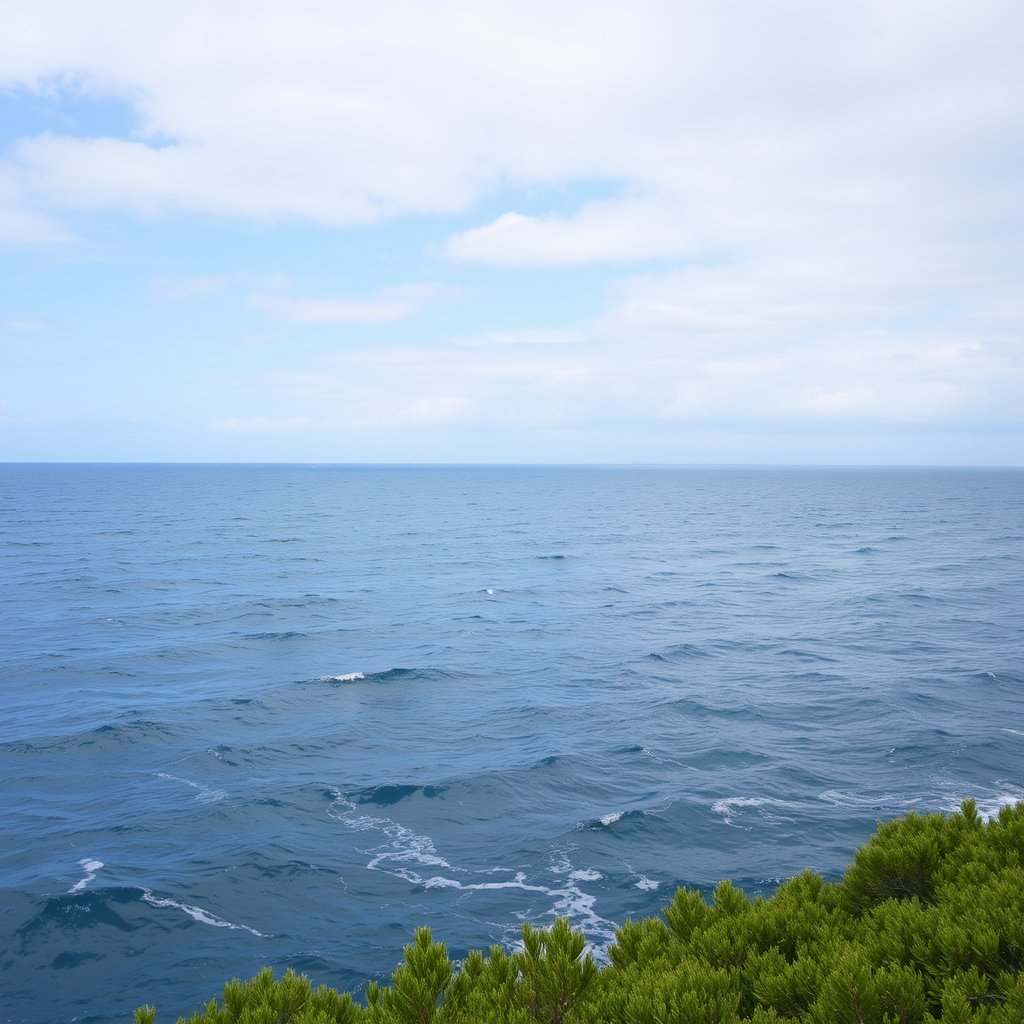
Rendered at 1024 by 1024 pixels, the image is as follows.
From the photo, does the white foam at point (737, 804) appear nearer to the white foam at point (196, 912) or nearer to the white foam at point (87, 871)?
the white foam at point (196, 912)

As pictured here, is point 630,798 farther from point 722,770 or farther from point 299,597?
point 299,597

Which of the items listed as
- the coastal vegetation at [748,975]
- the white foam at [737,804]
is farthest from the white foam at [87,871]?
the white foam at [737,804]

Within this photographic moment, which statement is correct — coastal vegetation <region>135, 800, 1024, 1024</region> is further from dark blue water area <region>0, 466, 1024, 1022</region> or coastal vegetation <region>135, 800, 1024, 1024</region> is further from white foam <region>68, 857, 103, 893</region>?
white foam <region>68, 857, 103, 893</region>

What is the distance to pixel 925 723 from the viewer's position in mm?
27547

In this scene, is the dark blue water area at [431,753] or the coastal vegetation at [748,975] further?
the dark blue water area at [431,753]

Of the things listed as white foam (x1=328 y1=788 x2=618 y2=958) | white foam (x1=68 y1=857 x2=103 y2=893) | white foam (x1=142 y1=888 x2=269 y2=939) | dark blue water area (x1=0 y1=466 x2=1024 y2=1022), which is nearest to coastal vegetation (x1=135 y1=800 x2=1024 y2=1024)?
white foam (x1=328 y1=788 x2=618 y2=958)

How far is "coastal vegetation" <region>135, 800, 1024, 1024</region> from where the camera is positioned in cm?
557

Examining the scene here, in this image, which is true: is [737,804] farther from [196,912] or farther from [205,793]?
[205,793]

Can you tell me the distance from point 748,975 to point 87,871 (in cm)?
1803

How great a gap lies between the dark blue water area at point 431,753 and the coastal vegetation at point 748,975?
30.5 ft

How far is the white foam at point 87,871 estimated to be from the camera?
678 inches

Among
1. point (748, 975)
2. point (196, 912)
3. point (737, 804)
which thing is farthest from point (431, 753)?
point (748, 975)

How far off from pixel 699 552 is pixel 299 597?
157 feet

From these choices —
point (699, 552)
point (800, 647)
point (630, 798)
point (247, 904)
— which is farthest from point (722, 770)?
point (699, 552)
